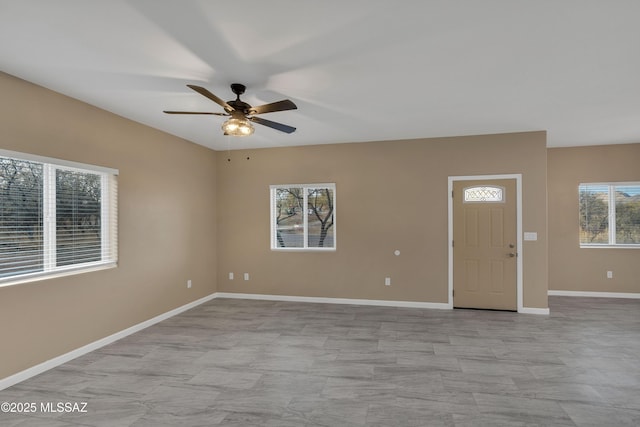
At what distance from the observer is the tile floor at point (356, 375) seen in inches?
93.1

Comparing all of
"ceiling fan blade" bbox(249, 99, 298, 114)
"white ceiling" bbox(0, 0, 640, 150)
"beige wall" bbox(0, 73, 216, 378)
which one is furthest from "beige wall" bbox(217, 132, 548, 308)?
"ceiling fan blade" bbox(249, 99, 298, 114)

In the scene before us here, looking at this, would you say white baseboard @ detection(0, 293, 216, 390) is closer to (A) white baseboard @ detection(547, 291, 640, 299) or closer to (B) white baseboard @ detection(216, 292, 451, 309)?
(B) white baseboard @ detection(216, 292, 451, 309)

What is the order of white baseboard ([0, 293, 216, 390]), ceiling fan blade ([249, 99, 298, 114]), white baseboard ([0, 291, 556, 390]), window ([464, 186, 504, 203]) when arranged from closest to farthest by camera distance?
ceiling fan blade ([249, 99, 298, 114]) < white baseboard ([0, 293, 216, 390]) < white baseboard ([0, 291, 556, 390]) < window ([464, 186, 504, 203])

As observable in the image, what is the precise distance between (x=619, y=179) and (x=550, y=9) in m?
5.34

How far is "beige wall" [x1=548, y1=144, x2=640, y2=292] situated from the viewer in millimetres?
5609

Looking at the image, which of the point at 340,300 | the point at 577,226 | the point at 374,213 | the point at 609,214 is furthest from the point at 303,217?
the point at 609,214

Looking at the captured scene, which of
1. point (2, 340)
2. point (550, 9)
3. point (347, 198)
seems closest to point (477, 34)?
point (550, 9)

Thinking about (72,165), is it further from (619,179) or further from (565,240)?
(619,179)

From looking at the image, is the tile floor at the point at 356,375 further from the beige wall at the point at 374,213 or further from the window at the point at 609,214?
the window at the point at 609,214

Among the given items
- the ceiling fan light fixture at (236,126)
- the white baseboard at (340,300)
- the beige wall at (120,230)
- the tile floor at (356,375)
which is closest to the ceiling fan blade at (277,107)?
the ceiling fan light fixture at (236,126)

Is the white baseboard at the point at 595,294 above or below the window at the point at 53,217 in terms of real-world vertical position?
below

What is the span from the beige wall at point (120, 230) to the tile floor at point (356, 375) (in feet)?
1.04

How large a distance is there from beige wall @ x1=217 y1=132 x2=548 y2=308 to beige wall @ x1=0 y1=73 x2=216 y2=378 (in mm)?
621

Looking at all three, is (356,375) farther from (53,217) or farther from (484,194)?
(484,194)
